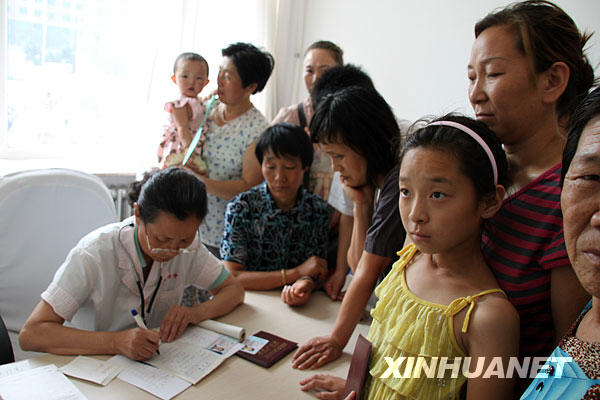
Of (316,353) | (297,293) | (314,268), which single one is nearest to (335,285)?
(314,268)

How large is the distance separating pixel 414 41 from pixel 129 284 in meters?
2.83

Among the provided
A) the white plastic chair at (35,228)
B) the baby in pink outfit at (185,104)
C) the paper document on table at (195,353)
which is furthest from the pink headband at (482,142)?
the baby in pink outfit at (185,104)

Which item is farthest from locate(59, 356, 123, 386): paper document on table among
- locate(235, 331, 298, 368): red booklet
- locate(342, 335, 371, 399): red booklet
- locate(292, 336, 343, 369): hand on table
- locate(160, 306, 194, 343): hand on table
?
locate(342, 335, 371, 399): red booklet

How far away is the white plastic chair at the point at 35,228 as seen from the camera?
1859 millimetres

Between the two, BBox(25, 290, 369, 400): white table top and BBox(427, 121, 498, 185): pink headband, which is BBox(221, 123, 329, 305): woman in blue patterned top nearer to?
BBox(25, 290, 369, 400): white table top

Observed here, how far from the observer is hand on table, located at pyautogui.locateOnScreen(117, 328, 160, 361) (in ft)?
4.51

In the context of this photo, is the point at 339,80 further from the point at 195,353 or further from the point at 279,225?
the point at 195,353

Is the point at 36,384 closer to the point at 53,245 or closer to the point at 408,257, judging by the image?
the point at 53,245

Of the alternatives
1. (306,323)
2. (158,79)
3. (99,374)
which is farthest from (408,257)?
(158,79)

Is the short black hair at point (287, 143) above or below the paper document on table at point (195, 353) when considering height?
above

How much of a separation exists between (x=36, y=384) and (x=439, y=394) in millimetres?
1037

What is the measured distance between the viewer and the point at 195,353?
4.74 ft

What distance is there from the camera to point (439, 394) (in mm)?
999

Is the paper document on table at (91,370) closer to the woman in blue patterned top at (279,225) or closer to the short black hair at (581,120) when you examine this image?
the woman in blue patterned top at (279,225)
